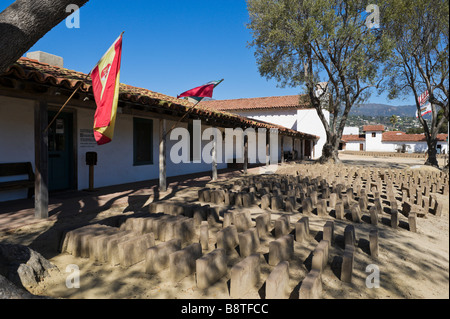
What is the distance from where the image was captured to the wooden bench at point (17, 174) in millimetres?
5470

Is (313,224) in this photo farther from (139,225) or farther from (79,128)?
(79,128)

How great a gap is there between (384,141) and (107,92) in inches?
2315

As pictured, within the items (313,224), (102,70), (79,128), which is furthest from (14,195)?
(313,224)

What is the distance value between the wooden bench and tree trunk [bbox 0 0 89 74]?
436 cm

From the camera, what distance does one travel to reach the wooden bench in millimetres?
5470

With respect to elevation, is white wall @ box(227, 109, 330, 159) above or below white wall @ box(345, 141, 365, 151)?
above

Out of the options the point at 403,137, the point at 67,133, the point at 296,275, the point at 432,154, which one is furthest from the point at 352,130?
the point at 296,275

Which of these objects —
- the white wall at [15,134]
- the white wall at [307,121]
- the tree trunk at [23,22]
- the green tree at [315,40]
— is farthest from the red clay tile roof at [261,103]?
the tree trunk at [23,22]

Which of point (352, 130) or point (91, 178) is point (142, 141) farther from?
point (352, 130)

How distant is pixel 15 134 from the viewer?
5980mm

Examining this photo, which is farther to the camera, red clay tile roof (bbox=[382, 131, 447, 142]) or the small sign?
red clay tile roof (bbox=[382, 131, 447, 142])

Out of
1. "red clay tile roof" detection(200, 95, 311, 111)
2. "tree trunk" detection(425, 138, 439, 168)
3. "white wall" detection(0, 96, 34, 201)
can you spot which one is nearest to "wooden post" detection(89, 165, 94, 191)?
"white wall" detection(0, 96, 34, 201)

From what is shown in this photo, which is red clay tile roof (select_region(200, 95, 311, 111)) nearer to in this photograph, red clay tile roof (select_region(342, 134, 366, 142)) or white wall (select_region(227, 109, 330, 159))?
white wall (select_region(227, 109, 330, 159))
